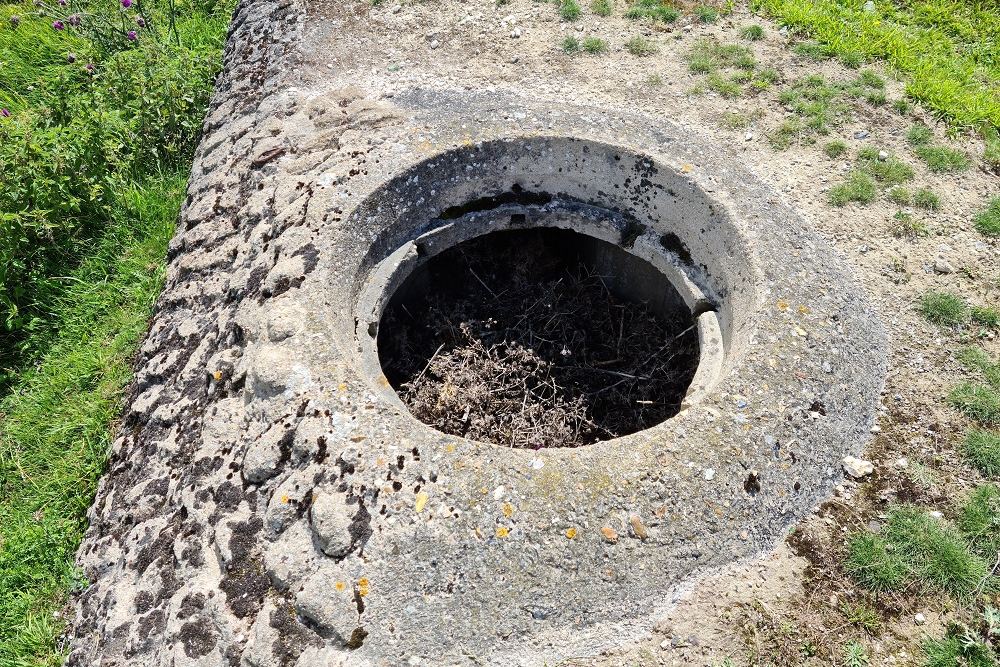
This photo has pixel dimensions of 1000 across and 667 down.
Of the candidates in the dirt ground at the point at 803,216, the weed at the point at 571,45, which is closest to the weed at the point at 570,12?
the dirt ground at the point at 803,216

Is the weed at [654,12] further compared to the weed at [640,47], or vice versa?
the weed at [654,12]

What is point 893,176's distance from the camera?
20.2ft

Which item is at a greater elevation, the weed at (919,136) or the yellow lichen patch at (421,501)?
the weed at (919,136)

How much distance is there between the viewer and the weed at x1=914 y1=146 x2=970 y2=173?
6270mm

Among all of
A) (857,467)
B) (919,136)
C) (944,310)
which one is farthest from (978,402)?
(919,136)

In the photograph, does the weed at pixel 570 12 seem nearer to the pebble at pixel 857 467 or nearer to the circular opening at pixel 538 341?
the circular opening at pixel 538 341

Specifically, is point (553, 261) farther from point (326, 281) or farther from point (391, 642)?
point (391, 642)

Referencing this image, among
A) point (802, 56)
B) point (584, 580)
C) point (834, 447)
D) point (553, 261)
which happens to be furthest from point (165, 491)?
point (802, 56)

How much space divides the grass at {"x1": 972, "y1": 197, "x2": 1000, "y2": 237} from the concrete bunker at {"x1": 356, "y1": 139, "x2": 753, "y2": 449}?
2.32 metres

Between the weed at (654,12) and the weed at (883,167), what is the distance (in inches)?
115

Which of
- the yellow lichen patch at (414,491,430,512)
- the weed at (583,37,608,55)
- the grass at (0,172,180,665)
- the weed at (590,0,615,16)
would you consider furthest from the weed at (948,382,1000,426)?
the grass at (0,172,180,665)

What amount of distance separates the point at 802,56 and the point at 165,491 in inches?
298

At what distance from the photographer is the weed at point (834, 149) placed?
6359mm

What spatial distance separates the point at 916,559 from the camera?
13.3ft
